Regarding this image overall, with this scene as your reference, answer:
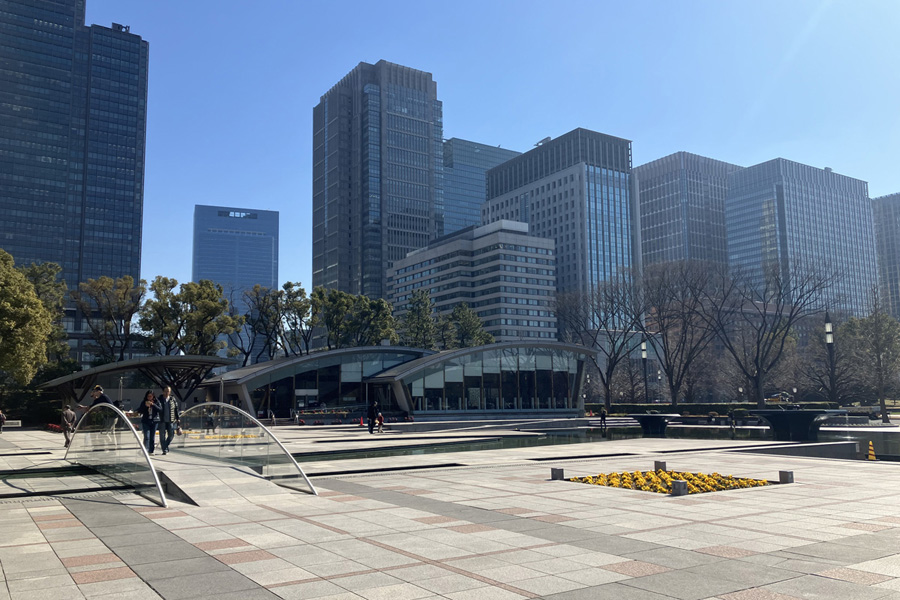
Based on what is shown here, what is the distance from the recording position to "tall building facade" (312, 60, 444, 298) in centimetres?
18788

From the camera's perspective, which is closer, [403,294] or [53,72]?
[53,72]

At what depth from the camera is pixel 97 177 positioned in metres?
155

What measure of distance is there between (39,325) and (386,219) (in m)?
156

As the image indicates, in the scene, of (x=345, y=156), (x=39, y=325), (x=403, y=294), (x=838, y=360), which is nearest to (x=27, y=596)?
(x=39, y=325)

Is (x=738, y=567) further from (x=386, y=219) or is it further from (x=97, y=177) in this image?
(x=386, y=219)

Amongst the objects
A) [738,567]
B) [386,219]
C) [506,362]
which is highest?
[386,219]

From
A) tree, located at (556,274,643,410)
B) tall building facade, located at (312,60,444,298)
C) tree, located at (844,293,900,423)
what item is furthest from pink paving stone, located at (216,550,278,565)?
tall building facade, located at (312,60,444,298)

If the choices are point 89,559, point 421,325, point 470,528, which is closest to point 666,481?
point 470,528

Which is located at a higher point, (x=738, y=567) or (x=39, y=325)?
(x=39, y=325)

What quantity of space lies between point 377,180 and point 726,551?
18564 centimetres

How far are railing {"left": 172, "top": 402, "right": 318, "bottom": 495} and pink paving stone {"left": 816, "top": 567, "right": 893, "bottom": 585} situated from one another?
31.6 feet

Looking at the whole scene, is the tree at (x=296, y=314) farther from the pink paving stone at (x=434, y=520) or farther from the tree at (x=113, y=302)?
the pink paving stone at (x=434, y=520)

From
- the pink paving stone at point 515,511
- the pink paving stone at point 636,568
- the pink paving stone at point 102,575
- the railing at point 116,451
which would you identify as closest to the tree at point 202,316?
the railing at point 116,451

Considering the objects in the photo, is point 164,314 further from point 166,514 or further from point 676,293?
point 166,514
